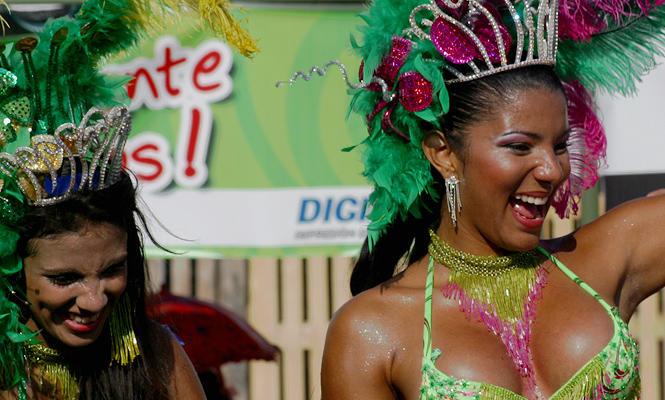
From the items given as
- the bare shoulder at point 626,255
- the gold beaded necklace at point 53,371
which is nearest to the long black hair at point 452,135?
the bare shoulder at point 626,255

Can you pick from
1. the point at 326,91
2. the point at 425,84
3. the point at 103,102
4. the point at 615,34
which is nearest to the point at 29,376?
the point at 103,102

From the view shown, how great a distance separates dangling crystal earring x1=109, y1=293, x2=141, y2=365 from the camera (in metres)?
2.55

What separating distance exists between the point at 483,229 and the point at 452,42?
0.49 metres

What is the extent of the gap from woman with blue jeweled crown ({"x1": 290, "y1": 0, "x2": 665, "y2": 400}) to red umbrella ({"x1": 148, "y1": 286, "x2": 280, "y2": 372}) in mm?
2012

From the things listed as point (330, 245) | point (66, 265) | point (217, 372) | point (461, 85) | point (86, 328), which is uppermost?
point (461, 85)

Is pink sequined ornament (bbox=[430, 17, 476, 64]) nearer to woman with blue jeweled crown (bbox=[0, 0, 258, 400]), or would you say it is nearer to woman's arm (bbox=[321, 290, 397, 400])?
woman with blue jeweled crown (bbox=[0, 0, 258, 400])

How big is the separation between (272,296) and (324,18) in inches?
69.3

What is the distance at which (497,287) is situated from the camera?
92.3 inches

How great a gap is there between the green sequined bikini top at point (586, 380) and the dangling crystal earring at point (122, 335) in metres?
0.88

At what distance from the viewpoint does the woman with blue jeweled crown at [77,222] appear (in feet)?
7.75

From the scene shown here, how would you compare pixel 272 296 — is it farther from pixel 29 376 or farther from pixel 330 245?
pixel 29 376

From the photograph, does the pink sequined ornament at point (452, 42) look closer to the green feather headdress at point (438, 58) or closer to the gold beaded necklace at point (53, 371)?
the green feather headdress at point (438, 58)

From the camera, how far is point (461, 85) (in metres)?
2.31

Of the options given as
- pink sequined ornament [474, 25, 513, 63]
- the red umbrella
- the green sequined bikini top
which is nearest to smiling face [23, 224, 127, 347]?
the green sequined bikini top
